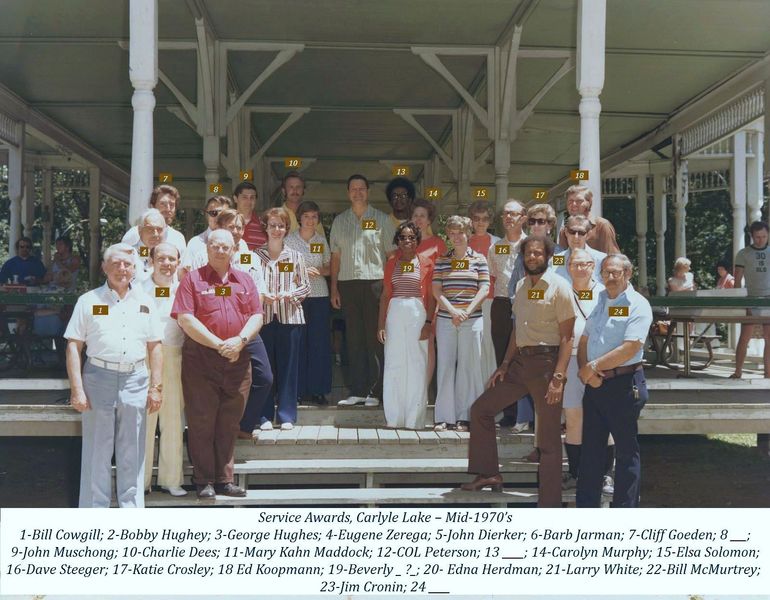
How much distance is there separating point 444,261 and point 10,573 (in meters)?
3.21

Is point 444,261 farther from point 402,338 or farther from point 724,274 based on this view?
point 724,274

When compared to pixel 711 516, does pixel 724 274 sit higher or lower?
higher

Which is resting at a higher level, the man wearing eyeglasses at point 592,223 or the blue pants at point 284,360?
the man wearing eyeglasses at point 592,223

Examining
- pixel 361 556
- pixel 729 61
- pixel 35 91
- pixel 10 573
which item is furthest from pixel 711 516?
pixel 35 91

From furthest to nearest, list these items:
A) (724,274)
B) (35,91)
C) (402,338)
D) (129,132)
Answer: (129,132), (724,274), (35,91), (402,338)

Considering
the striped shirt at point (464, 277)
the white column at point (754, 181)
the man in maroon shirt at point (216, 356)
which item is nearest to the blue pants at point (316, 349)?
the striped shirt at point (464, 277)

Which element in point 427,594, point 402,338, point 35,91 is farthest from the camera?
point 35,91

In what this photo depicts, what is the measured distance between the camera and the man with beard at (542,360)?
520 centimetres

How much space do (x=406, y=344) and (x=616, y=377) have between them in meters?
1.62

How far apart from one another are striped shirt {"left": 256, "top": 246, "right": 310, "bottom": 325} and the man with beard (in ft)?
4.72

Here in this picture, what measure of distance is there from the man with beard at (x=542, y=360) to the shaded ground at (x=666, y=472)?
284 centimetres

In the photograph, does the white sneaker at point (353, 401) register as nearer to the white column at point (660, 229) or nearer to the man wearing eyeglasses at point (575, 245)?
the man wearing eyeglasses at point (575, 245)

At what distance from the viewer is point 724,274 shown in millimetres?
13695

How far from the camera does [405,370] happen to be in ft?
20.2
